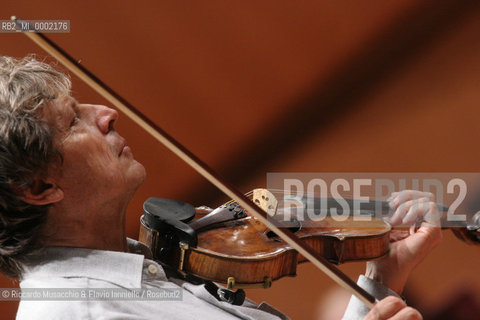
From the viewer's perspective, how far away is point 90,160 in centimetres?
90

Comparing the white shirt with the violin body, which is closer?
the white shirt

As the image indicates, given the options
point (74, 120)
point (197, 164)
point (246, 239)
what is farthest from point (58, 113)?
point (246, 239)

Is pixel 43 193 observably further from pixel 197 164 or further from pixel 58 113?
pixel 197 164

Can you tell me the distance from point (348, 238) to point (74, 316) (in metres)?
0.54

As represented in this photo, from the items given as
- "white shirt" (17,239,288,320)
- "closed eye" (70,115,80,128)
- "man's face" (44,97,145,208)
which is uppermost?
"closed eye" (70,115,80,128)

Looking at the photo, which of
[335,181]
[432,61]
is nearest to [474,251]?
[335,181]

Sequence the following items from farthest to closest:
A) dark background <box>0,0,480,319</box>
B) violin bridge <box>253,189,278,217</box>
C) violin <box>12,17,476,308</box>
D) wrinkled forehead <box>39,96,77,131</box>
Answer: dark background <box>0,0,480,319</box> → violin bridge <box>253,189,278,217</box> → wrinkled forehead <box>39,96,77,131</box> → violin <box>12,17,476,308</box>

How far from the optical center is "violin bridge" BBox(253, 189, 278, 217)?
1.10 meters

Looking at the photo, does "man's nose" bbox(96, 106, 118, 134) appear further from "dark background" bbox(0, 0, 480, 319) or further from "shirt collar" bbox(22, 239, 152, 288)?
"dark background" bbox(0, 0, 480, 319)

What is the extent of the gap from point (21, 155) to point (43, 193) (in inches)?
3.0

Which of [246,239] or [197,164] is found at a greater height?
[197,164]

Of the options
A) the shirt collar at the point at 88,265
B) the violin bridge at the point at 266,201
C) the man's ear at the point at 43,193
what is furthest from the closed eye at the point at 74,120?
the violin bridge at the point at 266,201

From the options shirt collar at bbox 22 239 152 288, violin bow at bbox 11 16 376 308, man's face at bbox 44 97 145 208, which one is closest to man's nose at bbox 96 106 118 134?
man's face at bbox 44 97 145 208

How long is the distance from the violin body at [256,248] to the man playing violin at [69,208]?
57 millimetres
